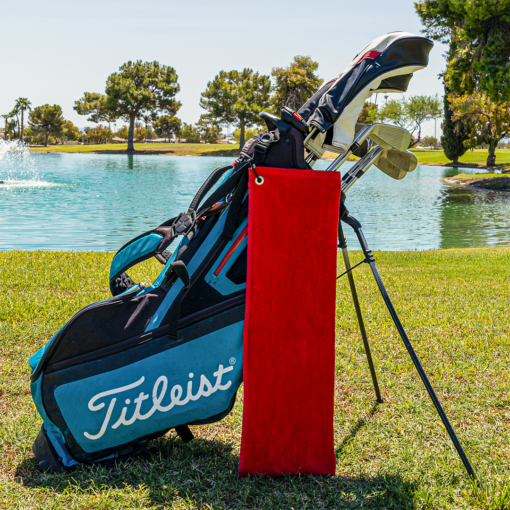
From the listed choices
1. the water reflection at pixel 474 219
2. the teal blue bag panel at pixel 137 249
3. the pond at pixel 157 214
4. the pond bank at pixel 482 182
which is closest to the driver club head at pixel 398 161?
the teal blue bag panel at pixel 137 249

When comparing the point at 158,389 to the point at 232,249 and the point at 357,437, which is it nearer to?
the point at 232,249

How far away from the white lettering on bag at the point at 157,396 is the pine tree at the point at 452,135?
4112 cm

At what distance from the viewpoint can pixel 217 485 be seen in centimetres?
194

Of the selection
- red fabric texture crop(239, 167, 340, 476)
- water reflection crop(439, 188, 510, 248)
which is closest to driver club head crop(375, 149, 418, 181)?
red fabric texture crop(239, 167, 340, 476)

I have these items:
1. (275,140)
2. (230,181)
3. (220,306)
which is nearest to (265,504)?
(220,306)

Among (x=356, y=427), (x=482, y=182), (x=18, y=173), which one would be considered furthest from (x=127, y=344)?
(x=18, y=173)

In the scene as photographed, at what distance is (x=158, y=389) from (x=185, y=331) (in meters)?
0.24

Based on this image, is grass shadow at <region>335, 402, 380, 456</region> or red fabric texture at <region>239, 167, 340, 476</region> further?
grass shadow at <region>335, 402, 380, 456</region>

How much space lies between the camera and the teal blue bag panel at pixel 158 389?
6.18 feet

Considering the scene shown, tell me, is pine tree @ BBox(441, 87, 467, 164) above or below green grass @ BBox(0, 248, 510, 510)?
above

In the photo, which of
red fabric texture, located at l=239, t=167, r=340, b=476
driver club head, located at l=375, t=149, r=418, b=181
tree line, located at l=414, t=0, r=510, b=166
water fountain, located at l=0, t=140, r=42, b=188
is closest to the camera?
red fabric texture, located at l=239, t=167, r=340, b=476

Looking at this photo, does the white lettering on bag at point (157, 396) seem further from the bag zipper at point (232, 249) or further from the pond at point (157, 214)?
the pond at point (157, 214)

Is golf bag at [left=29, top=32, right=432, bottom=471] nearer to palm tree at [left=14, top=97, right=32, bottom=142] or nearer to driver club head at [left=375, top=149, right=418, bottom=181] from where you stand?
driver club head at [left=375, top=149, right=418, bottom=181]

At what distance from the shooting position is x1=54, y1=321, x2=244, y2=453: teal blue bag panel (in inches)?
74.1
